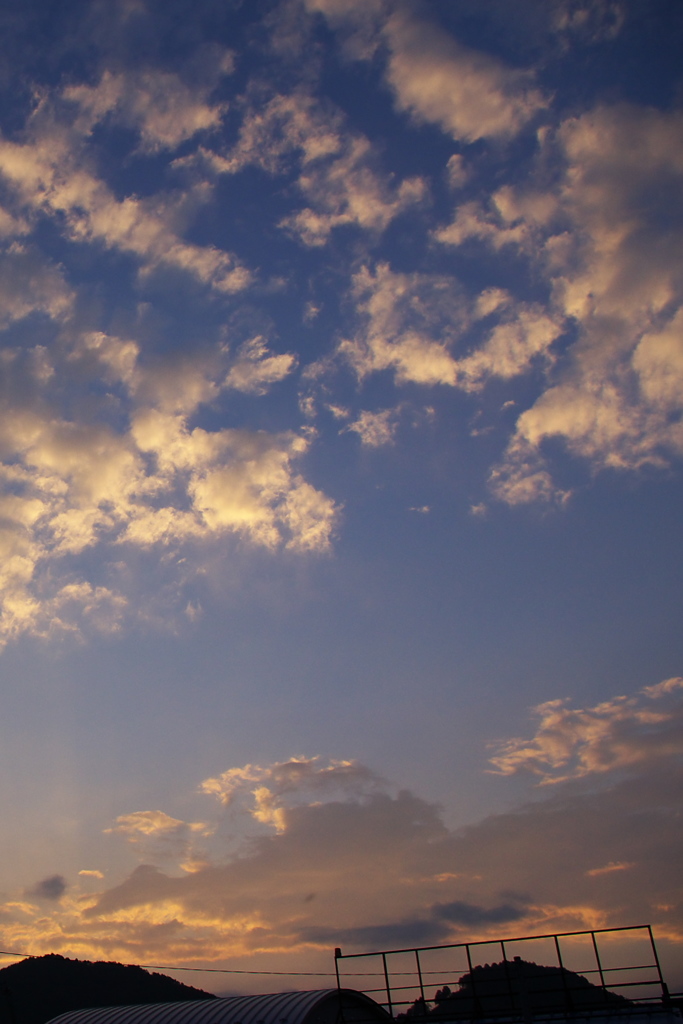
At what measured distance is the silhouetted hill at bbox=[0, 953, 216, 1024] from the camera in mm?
128500

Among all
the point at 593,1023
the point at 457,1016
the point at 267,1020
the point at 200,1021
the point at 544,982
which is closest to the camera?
the point at 593,1023

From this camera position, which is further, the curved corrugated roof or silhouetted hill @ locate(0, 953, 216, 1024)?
silhouetted hill @ locate(0, 953, 216, 1024)

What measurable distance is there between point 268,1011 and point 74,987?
126243 mm

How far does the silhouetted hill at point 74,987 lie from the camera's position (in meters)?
128

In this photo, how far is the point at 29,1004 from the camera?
12850 centimetres

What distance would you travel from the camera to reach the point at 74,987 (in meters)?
134

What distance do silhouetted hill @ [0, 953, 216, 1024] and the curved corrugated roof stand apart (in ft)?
355

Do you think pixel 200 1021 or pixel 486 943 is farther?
pixel 200 1021

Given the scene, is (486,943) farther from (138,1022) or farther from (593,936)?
(138,1022)

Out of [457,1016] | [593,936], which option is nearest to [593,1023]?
[593,936]

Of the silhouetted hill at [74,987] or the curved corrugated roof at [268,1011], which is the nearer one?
the curved corrugated roof at [268,1011]

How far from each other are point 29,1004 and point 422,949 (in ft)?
431

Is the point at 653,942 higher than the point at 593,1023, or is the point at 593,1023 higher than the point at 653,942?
the point at 653,942

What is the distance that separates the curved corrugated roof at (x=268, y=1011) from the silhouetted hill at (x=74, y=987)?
108282mm
